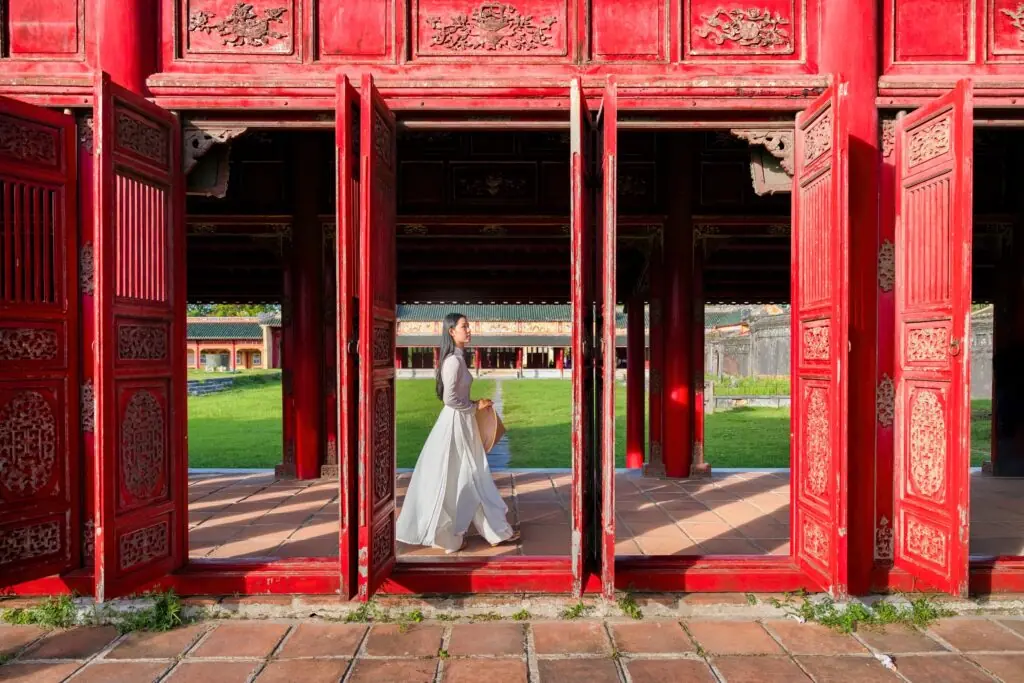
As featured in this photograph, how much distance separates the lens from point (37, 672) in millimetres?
2846

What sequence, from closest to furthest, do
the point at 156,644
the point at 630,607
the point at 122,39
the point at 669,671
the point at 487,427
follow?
the point at 669,671, the point at 156,644, the point at 630,607, the point at 122,39, the point at 487,427

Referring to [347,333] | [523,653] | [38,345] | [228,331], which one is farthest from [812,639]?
[228,331]

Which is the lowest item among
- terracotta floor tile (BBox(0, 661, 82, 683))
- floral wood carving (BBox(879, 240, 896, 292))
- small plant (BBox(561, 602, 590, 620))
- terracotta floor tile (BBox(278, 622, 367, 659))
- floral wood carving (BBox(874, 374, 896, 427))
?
terracotta floor tile (BBox(278, 622, 367, 659))

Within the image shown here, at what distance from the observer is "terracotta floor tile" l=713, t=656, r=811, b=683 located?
2781mm

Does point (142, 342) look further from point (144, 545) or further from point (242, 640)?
point (242, 640)

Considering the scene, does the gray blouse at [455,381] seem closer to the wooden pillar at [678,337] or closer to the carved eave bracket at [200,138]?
the carved eave bracket at [200,138]

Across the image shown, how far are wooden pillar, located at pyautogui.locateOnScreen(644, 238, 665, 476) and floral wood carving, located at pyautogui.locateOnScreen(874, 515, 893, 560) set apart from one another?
3.16 meters

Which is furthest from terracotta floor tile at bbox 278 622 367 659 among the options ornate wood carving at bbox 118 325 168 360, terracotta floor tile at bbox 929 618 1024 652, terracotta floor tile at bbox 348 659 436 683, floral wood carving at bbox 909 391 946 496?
floral wood carving at bbox 909 391 946 496

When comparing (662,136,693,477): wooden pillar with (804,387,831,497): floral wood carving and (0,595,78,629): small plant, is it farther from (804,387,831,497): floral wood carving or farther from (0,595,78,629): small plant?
(0,595,78,629): small plant

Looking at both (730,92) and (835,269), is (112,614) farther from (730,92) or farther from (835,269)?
(730,92)

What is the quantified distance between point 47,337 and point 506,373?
31.5 meters

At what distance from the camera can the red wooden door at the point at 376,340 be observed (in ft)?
10.3

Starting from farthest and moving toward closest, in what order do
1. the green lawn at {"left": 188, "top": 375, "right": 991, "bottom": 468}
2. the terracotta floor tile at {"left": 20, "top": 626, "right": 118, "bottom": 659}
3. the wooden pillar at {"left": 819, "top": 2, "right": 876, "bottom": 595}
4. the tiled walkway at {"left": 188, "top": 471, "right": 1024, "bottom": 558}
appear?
the green lawn at {"left": 188, "top": 375, "right": 991, "bottom": 468}, the tiled walkway at {"left": 188, "top": 471, "right": 1024, "bottom": 558}, the wooden pillar at {"left": 819, "top": 2, "right": 876, "bottom": 595}, the terracotta floor tile at {"left": 20, "top": 626, "right": 118, "bottom": 659}

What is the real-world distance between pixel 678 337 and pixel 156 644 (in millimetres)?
5310
